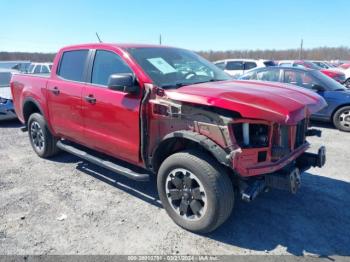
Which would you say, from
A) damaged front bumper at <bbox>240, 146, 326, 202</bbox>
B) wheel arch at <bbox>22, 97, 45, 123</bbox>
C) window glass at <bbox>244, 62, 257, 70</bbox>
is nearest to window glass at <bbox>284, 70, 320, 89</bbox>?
damaged front bumper at <bbox>240, 146, 326, 202</bbox>

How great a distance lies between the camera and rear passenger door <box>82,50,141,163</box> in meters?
3.64

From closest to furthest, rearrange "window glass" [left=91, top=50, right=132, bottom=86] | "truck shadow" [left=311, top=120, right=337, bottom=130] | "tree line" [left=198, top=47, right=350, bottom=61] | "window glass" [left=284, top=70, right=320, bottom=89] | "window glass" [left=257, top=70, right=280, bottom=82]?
"window glass" [left=91, top=50, right=132, bottom=86] → "window glass" [left=284, top=70, right=320, bottom=89] → "truck shadow" [left=311, top=120, right=337, bottom=130] → "window glass" [left=257, top=70, right=280, bottom=82] → "tree line" [left=198, top=47, right=350, bottom=61]

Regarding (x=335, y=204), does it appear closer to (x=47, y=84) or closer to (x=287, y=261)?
(x=287, y=261)

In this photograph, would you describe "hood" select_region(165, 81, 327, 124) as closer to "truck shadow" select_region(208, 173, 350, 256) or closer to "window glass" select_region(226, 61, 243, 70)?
"truck shadow" select_region(208, 173, 350, 256)

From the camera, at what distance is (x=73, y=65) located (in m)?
4.68

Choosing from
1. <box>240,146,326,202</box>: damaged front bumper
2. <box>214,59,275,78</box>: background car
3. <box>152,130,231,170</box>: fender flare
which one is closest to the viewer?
<box>152,130,231,170</box>: fender flare

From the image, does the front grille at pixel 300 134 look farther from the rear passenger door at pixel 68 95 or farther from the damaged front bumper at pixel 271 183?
the rear passenger door at pixel 68 95

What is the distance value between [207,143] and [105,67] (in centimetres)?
194

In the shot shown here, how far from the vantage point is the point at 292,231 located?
337 centimetres

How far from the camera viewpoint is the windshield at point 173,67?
11.9 ft

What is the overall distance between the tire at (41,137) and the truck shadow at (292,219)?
148cm

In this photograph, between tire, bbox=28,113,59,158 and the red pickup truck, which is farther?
tire, bbox=28,113,59,158

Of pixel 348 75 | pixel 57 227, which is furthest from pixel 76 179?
pixel 348 75

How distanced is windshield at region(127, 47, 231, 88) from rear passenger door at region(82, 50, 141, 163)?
252 mm
